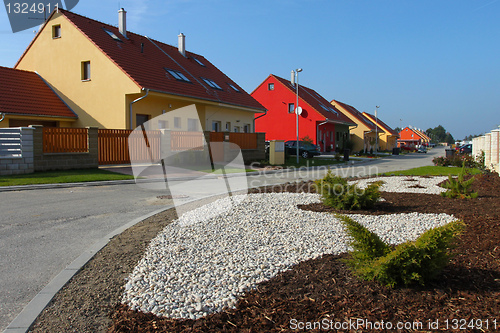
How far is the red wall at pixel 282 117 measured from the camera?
134ft

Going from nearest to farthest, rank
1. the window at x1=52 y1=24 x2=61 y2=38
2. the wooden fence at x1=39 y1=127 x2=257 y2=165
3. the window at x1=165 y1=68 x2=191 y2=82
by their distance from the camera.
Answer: the wooden fence at x1=39 y1=127 x2=257 y2=165 → the window at x1=52 y1=24 x2=61 y2=38 → the window at x1=165 y1=68 x2=191 y2=82

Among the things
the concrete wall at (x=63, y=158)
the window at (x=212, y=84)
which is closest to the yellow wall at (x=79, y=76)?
the concrete wall at (x=63, y=158)

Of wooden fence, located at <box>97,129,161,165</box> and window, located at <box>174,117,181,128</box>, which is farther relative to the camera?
window, located at <box>174,117,181,128</box>

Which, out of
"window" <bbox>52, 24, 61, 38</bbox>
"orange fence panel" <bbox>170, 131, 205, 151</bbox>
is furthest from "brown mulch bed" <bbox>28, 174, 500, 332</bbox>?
"window" <bbox>52, 24, 61, 38</bbox>

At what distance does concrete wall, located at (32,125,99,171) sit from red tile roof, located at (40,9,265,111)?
4577 mm

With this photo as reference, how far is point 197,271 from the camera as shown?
4125mm

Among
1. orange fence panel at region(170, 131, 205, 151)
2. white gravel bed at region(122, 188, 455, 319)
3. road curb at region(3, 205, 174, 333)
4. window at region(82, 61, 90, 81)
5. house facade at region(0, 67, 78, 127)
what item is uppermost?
window at region(82, 61, 90, 81)

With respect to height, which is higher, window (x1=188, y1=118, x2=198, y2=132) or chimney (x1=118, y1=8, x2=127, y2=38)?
chimney (x1=118, y1=8, x2=127, y2=38)

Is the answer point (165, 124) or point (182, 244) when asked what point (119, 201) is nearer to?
point (182, 244)

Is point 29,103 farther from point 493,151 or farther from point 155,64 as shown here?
point 493,151

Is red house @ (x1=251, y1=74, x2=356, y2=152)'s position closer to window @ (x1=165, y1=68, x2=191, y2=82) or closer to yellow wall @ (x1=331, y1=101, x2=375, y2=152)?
yellow wall @ (x1=331, y1=101, x2=375, y2=152)

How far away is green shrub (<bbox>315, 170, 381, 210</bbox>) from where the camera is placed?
756 centimetres

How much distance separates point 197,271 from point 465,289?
2.49m

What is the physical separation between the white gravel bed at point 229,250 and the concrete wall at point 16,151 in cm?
1025
